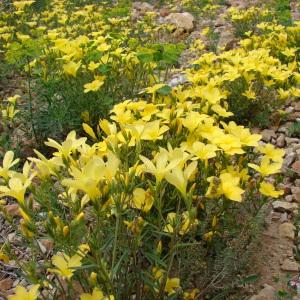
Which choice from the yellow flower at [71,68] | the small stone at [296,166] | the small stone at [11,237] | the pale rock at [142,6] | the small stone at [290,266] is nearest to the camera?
the small stone at [290,266]

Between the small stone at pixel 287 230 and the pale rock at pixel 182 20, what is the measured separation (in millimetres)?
5509

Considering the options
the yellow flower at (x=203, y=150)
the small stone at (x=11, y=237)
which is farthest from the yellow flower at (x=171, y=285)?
the small stone at (x=11, y=237)

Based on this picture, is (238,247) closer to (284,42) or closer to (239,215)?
(239,215)

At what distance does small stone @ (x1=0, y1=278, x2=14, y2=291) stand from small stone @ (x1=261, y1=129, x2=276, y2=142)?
2209mm

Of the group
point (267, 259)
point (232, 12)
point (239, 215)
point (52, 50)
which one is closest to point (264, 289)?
point (267, 259)

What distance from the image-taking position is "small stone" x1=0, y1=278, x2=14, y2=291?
244 centimetres

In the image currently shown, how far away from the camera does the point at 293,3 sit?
27.4ft

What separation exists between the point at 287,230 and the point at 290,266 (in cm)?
29

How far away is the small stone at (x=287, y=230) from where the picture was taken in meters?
2.58

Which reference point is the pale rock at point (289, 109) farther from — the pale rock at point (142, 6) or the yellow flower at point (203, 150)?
the pale rock at point (142, 6)

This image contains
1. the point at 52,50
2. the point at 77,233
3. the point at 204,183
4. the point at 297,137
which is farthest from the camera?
the point at 52,50

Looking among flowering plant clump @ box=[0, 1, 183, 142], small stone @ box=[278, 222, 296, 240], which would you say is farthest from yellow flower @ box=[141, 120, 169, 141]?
flowering plant clump @ box=[0, 1, 183, 142]

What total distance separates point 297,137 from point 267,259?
4.90 feet

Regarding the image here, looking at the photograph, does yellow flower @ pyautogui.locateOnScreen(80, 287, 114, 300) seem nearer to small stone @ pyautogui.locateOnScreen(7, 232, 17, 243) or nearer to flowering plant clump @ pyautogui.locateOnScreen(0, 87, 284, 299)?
flowering plant clump @ pyautogui.locateOnScreen(0, 87, 284, 299)
